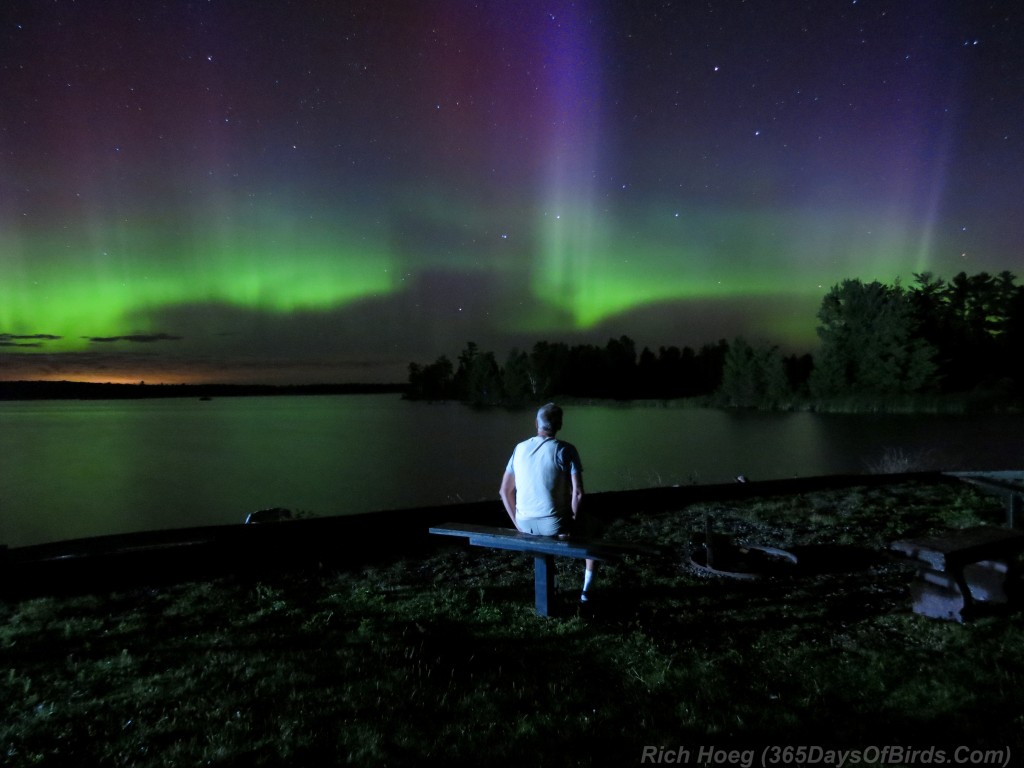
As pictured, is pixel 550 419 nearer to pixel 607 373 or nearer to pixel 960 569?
pixel 960 569

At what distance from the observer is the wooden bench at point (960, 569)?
514cm

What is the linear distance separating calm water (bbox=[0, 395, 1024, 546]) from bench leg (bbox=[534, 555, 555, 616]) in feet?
41.4

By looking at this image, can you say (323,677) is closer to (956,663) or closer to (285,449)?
(956,663)

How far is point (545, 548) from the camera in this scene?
5.20 metres

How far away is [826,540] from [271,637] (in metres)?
6.07

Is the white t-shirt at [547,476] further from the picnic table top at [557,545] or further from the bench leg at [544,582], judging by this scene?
the bench leg at [544,582]

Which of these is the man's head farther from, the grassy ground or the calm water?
the calm water

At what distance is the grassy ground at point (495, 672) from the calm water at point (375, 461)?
1237cm

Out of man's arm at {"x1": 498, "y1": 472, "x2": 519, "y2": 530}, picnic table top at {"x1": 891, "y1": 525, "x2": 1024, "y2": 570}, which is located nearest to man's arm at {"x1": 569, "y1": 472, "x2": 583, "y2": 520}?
man's arm at {"x1": 498, "y1": 472, "x2": 519, "y2": 530}

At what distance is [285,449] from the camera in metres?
50.9

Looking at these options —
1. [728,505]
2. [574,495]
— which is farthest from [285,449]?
[574,495]

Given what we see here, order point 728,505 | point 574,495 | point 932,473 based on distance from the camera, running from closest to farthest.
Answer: point 574,495 → point 728,505 → point 932,473

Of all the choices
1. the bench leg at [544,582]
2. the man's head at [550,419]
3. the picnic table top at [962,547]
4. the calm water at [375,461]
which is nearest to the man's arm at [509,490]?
the bench leg at [544,582]

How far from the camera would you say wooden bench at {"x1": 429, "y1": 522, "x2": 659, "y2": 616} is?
512cm
